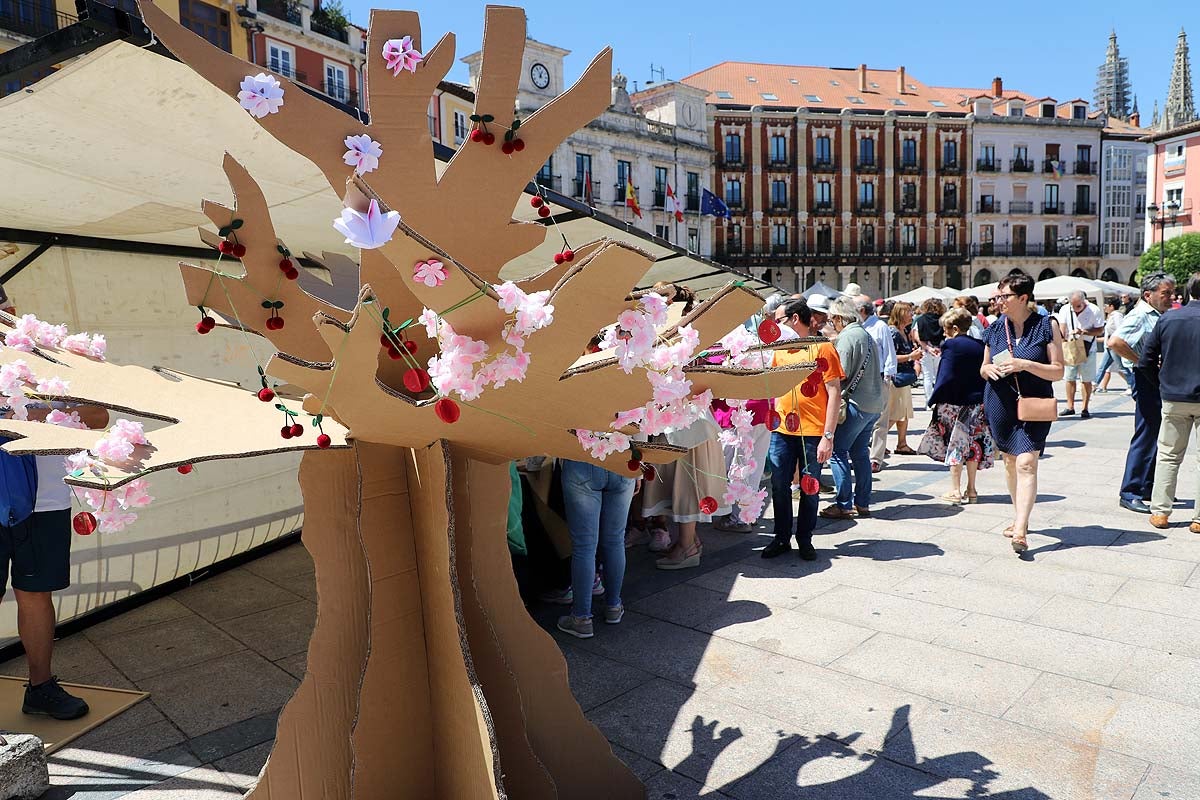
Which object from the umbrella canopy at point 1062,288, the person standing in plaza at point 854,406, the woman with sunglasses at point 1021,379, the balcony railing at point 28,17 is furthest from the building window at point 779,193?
the woman with sunglasses at point 1021,379

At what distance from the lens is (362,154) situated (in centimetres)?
185

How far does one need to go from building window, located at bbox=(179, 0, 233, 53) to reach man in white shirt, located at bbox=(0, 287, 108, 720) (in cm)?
2403

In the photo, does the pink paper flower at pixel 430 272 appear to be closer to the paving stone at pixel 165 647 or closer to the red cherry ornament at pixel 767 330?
the red cherry ornament at pixel 767 330

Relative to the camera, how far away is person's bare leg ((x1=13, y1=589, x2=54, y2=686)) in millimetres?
3330

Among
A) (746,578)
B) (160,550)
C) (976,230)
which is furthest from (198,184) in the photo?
(976,230)

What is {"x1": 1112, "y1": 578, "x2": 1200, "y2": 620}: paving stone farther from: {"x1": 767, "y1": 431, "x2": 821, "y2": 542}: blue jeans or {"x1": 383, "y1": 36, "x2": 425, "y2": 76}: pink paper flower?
{"x1": 383, "y1": 36, "x2": 425, "y2": 76}: pink paper flower

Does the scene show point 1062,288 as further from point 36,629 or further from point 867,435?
point 36,629

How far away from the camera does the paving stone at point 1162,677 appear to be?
3.30 m

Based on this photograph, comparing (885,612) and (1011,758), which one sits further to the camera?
(885,612)

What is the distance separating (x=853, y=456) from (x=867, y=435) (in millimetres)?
217

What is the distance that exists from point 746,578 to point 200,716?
10.1 feet

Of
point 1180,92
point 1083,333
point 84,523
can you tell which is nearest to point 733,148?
point 1083,333

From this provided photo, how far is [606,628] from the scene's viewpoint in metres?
4.27

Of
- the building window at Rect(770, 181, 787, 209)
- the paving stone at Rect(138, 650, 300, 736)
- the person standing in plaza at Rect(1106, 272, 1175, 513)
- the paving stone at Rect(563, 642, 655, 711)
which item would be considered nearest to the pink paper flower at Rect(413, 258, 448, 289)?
the paving stone at Rect(563, 642, 655, 711)
